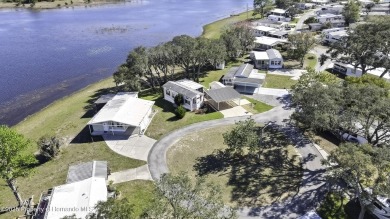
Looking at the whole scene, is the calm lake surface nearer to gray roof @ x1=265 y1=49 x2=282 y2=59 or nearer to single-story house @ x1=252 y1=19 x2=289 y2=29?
single-story house @ x1=252 y1=19 x2=289 y2=29

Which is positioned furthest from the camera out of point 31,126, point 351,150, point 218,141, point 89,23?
point 89,23

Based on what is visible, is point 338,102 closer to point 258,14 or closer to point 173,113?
point 173,113

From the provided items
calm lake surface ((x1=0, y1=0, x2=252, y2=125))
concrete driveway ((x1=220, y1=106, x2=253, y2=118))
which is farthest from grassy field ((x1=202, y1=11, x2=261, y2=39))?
concrete driveway ((x1=220, y1=106, x2=253, y2=118))

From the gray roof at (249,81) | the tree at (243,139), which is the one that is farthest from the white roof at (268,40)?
the tree at (243,139)

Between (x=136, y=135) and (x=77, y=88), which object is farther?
(x=77, y=88)

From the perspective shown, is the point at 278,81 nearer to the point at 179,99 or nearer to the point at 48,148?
the point at 179,99

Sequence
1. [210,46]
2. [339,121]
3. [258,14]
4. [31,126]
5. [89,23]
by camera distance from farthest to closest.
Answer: [258,14], [89,23], [210,46], [31,126], [339,121]

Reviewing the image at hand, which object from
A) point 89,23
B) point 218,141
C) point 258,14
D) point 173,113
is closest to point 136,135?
point 173,113

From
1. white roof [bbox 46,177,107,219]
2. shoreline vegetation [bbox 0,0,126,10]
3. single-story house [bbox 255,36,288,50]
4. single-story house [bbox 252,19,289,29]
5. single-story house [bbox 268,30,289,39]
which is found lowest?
white roof [bbox 46,177,107,219]
